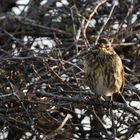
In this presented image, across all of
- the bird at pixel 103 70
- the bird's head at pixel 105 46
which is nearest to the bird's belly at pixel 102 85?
the bird at pixel 103 70

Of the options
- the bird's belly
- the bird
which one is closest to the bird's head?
the bird

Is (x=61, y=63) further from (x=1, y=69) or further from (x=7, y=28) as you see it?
(x=7, y=28)

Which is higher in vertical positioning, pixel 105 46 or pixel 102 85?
pixel 105 46

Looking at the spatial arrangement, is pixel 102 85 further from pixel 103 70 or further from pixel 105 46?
pixel 105 46

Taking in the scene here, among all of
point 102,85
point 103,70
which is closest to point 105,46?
point 103,70

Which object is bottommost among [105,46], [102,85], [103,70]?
[102,85]

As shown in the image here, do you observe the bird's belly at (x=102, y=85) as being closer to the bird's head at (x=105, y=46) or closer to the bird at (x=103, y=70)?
the bird at (x=103, y=70)

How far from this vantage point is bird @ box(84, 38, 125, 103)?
22.8ft

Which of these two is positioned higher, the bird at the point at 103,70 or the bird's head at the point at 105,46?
the bird's head at the point at 105,46

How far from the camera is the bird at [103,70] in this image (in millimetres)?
6957

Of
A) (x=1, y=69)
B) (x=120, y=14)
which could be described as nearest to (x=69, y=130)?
(x=1, y=69)

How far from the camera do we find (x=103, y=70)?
700 cm

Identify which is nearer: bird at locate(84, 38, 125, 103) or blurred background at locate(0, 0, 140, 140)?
blurred background at locate(0, 0, 140, 140)

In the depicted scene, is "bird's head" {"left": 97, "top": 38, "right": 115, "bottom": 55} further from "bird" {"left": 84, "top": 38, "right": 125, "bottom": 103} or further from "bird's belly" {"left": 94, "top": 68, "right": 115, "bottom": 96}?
"bird's belly" {"left": 94, "top": 68, "right": 115, "bottom": 96}
